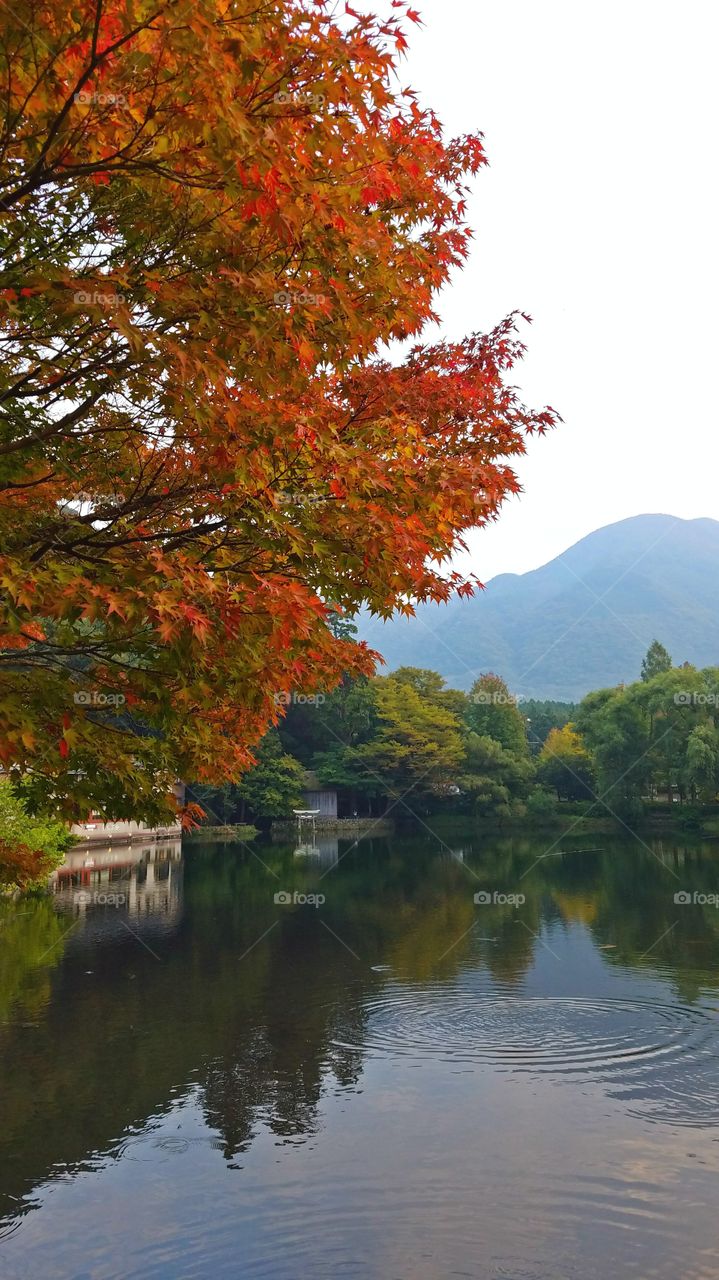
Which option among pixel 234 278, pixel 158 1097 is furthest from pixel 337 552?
pixel 158 1097

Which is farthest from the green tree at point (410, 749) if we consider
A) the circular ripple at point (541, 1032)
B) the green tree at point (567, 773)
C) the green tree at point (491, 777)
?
the circular ripple at point (541, 1032)

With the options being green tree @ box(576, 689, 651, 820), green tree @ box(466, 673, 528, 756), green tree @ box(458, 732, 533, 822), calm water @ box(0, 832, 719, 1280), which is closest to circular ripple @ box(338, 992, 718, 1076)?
calm water @ box(0, 832, 719, 1280)

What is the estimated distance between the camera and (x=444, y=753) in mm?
70188

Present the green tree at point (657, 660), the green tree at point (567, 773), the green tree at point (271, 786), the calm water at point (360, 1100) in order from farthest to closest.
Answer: the green tree at point (657, 660)
the green tree at point (567, 773)
the green tree at point (271, 786)
the calm water at point (360, 1100)

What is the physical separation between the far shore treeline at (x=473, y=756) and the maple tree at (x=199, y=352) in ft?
180

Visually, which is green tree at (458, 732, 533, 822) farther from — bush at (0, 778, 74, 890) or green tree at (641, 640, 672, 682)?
bush at (0, 778, 74, 890)

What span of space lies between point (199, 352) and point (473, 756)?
6839 centimetres

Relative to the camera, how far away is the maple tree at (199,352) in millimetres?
4262

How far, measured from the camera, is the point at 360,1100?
11.7 meters

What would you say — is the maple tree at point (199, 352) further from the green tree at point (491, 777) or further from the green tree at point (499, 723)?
the green tree at point (499, 723)

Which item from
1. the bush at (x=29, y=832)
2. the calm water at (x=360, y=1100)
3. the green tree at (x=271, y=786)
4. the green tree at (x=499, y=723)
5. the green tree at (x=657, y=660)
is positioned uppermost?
the green tree at (x=657, y=660)

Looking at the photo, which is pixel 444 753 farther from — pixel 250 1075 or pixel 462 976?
pixel 250 1075

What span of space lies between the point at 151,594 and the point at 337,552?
128cm

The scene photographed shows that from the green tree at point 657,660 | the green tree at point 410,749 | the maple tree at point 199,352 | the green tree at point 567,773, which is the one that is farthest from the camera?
the green tree at point 657,660
